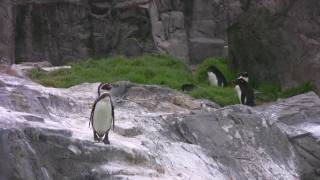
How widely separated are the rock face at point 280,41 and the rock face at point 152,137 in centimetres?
329

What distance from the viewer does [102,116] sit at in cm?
928

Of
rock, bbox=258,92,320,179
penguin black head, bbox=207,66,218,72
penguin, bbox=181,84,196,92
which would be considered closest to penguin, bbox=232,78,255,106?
penguin, bbox=181,84,196,92

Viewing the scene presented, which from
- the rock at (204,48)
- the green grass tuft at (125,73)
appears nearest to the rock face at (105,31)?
the rock at (204,48)

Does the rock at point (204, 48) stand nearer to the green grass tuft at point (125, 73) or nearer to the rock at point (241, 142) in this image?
the green grass tuft at point (125, 73)

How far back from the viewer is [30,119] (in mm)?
8594

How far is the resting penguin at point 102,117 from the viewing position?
9031mm

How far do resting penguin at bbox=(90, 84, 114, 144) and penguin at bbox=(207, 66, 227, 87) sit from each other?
697cm

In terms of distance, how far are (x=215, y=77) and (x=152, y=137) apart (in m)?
6.93

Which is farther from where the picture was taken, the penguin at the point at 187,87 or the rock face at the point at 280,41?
the rock face at the point at 280,41

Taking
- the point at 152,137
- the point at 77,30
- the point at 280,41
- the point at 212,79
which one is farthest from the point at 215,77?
the point at 77,30

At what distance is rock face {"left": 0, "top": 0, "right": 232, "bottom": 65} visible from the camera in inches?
881

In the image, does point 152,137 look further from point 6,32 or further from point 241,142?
point 6,32

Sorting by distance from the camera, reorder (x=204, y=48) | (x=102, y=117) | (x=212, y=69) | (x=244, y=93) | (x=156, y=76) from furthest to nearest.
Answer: (x=204, y=48) < (x=212, y=69) < (x=156, y=76) < (x=244, y=93) < (x=102, y=117)

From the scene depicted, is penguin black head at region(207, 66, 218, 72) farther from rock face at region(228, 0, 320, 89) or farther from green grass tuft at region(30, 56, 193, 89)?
rock face at region(228, 0, 320, 89)
